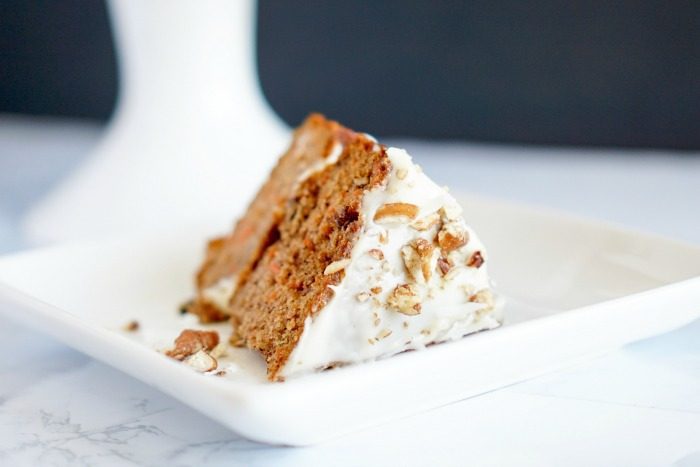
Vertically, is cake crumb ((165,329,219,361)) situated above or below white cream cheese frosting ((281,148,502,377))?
below

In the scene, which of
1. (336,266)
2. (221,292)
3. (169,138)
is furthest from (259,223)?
(169,138)

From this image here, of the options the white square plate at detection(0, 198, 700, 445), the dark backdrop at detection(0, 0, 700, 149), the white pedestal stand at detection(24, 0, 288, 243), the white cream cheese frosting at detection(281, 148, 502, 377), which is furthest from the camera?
the dark backdrop at detection(0, 0, 700, 149)

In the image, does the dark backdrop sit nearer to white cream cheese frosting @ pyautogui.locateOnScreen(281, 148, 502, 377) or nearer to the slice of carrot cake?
the slice of carrot cake

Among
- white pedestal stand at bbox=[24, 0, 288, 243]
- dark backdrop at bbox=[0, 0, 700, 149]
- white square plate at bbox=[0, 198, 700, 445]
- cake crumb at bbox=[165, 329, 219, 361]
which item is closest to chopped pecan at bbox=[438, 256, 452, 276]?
white square plate at bbox=[0, 198, 700, 445]

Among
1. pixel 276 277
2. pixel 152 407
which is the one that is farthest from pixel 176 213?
pixel 152 407

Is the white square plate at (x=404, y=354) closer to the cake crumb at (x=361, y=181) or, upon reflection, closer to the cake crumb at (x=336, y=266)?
the cake crumb at (x=336, y=266)

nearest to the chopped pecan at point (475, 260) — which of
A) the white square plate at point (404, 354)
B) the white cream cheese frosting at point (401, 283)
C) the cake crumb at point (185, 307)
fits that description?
the white cream cheese frosting at point (401, 283)
